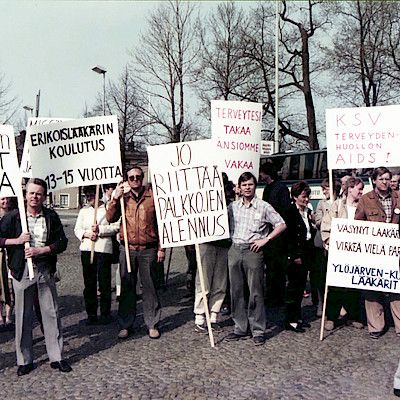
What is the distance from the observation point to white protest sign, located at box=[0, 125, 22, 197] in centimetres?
595

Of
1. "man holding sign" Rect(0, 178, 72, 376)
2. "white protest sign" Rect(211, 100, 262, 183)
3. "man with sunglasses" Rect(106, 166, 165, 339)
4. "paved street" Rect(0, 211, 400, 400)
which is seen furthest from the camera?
"white protest sign" Rect(211, 100, 262, 183)

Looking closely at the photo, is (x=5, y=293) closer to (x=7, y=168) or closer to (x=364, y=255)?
(x=7, y=168)

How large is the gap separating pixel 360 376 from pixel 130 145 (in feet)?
97.6

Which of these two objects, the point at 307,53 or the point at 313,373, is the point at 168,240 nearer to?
the point at 313,373

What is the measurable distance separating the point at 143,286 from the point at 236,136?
3.01 metres

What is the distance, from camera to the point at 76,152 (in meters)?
6.79

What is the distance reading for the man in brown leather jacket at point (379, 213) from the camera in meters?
6.80

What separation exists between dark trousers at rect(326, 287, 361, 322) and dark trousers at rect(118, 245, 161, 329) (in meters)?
2.09

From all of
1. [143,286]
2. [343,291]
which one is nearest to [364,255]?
[343,291]

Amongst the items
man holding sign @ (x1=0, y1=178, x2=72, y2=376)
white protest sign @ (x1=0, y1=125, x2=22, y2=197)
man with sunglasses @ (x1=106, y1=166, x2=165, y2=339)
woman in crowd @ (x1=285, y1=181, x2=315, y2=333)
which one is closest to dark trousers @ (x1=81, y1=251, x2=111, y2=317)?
man with sunglasses @ (x1=106, y1=166, x2=165, y2=339)

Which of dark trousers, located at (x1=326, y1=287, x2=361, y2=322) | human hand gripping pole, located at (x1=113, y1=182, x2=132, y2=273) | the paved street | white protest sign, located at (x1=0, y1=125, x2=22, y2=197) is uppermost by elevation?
white protest sign, located at (x1=0, y1=125, x2=22, y2=197)

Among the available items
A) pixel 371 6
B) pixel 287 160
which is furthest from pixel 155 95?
pixel 371 6

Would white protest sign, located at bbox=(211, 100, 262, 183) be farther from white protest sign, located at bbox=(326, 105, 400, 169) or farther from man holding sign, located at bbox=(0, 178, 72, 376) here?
man holding sign, located at bbox=(0, 178, 72, 376)

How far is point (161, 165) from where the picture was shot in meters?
6.76
